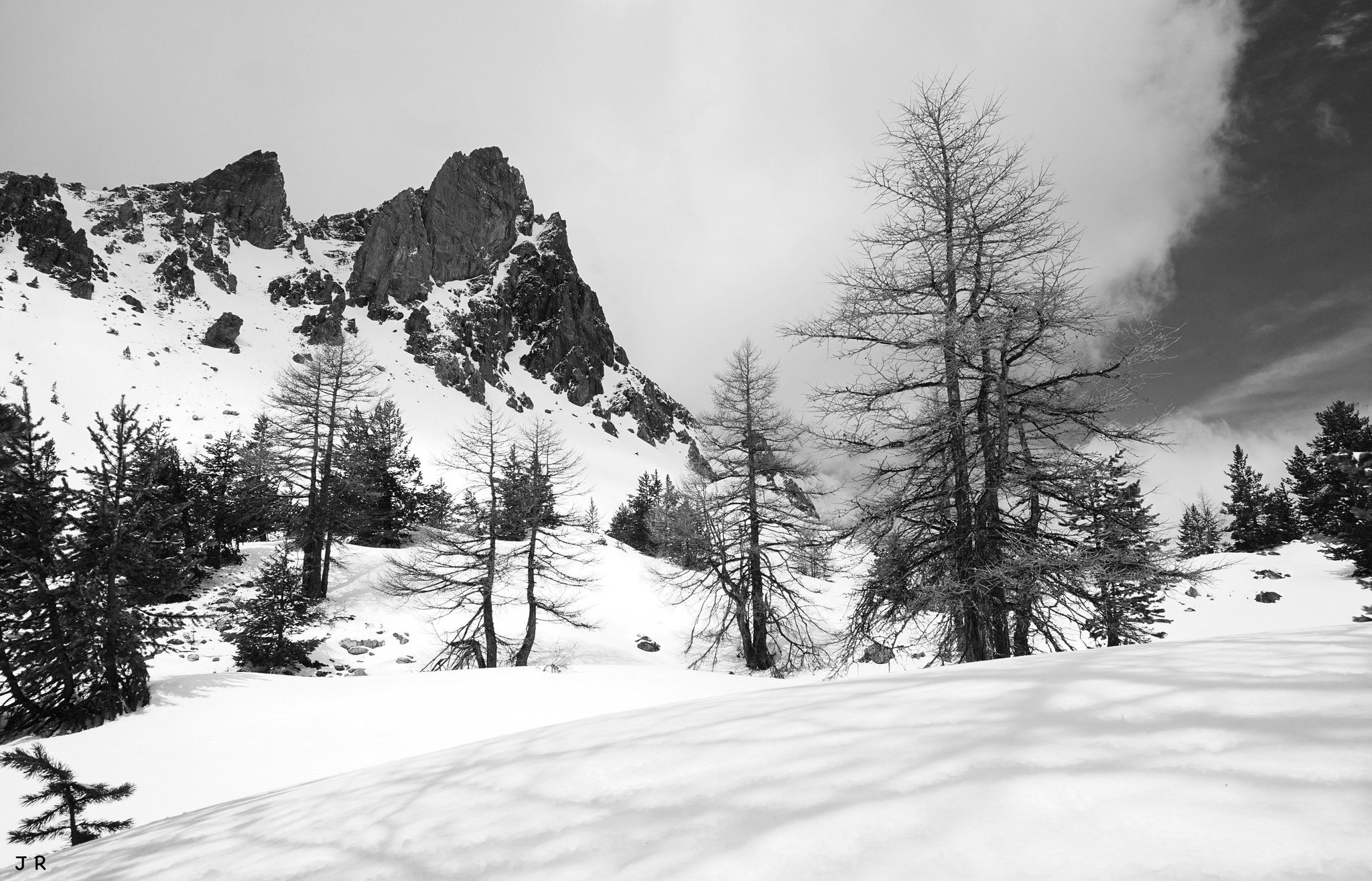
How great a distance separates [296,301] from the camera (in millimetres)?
63250

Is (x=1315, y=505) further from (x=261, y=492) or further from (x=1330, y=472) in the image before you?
(x=261, y=492)

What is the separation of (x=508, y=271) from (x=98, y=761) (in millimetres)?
87832

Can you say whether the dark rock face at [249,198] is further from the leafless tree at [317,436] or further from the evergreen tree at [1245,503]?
the evergreen tree at [1245,503]

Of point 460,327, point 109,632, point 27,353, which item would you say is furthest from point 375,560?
point 460,327

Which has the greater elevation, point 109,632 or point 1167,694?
point 1167,694

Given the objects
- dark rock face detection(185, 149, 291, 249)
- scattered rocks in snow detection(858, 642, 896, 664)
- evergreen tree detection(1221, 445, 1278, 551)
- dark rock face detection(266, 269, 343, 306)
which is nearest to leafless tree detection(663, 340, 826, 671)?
scattered rocks in snow detection(858, 642, 896, 664)

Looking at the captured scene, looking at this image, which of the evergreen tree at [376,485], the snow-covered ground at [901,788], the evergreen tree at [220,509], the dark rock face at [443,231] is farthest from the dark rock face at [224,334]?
the snow-covered ground at [901,788]

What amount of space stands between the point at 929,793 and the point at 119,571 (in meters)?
→ 11.8

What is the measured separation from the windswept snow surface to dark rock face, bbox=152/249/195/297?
7165 centimetres

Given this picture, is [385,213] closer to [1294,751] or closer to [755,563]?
[755,563]

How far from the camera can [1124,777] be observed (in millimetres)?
738

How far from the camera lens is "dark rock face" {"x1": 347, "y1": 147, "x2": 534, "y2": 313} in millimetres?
71250

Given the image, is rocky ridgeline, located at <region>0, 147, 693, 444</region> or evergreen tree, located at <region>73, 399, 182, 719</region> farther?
rocky ridgeline, located at <region>0, 147, 693, 444</region>

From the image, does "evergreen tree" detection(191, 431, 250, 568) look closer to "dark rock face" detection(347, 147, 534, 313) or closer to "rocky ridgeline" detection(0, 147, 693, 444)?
"rocky ridgeline" detection(0, 147, 693, 444)
